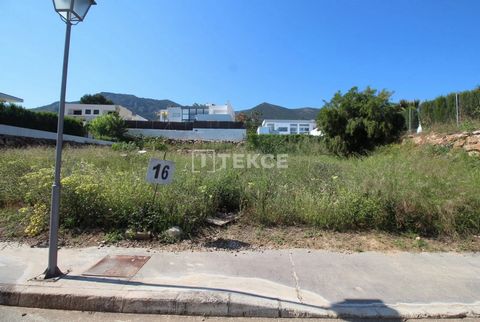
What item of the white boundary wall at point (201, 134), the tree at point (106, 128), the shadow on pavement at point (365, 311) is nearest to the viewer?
the shadow on pavement at point (365, 311)

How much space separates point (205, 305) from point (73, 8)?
3507 mm

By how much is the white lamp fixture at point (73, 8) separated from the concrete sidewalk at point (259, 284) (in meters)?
3.01

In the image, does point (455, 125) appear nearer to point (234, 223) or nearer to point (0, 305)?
point (234, 223)

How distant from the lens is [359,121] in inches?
652

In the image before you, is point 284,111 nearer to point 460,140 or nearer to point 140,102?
point 140,102

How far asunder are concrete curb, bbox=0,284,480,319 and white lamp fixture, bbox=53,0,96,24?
3.03 m

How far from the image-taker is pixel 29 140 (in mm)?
16094

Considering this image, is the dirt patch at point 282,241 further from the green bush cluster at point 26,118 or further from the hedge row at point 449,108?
the green bush cluster at point 26,118

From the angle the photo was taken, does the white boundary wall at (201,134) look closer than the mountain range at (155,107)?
Yes

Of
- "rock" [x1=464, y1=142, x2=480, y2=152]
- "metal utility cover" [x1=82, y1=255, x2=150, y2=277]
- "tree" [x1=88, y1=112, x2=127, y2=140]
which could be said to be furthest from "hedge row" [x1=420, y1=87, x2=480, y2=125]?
"tree" [x1=88, y1=112, x2=127, y2=140]

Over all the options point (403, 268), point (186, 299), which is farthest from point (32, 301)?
point (403, 268)

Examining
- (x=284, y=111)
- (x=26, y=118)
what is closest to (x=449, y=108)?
(x=26, y=118)

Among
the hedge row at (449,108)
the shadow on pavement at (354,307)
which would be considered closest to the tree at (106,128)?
the hedge row at (449,108)

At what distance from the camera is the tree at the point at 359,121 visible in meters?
16.3
